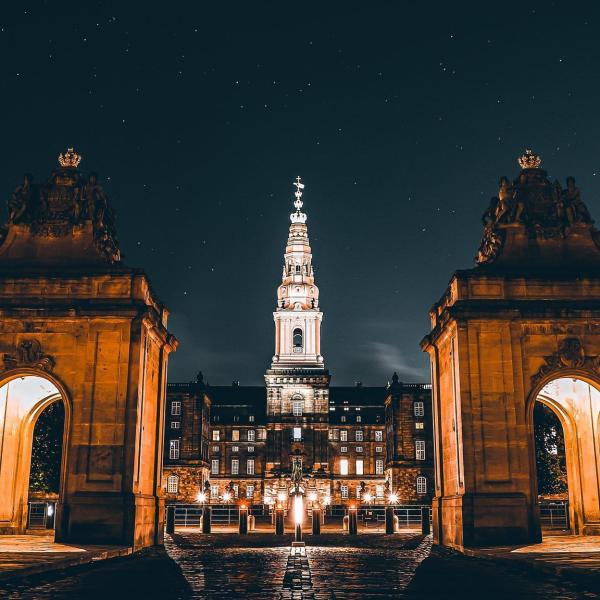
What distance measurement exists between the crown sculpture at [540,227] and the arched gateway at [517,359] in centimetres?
4

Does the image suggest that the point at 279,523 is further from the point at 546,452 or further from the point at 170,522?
the point at 546,452

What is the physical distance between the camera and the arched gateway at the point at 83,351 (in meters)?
27.3

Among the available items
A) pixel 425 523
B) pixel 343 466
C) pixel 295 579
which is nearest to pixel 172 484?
pixel 343 466

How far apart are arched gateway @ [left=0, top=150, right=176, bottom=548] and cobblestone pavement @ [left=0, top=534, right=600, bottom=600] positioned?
109 inches

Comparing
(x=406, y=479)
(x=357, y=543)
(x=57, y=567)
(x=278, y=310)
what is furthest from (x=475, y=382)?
(x=278, y=310)

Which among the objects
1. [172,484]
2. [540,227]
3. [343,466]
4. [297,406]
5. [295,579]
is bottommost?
[295,579]

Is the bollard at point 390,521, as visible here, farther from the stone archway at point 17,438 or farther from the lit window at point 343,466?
the lit window at point 343,466

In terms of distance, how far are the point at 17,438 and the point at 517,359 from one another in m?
19.7

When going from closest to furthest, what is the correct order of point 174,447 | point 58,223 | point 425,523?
point 58,223 < point 425,523 < point 174,447

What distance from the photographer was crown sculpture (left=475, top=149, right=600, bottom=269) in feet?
98.7

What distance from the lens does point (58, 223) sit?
3039 centimetres

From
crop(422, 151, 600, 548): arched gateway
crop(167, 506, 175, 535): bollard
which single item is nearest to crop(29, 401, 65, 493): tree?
crop(167, 506, 175, 535): bollard

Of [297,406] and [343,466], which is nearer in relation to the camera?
[297,406]

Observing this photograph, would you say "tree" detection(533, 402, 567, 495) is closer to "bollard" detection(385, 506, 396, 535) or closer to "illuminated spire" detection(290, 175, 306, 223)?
"bollard" detection(385, 506, 396, 535)
